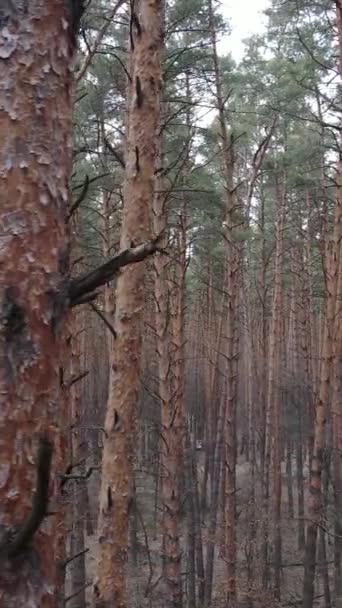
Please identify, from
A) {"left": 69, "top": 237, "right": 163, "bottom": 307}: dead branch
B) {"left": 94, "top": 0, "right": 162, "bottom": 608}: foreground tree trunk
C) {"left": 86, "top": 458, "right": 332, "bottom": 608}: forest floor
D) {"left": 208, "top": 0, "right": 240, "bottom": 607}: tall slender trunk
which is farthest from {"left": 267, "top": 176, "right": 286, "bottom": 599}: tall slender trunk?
{"left": 69, "top": 237, "right": 163, "bottom": 307}: dead branch

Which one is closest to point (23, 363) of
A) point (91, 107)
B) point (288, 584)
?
point (91, 107)

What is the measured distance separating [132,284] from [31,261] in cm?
280

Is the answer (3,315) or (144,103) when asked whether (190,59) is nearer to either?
(144,103)

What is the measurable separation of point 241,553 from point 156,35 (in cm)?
1519

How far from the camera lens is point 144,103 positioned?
4.10 metres

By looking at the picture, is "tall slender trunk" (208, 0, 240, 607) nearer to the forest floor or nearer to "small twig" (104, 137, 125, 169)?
the forest floor

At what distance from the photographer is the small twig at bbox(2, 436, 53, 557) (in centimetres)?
106

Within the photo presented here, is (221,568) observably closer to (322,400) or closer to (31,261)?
(322,400)

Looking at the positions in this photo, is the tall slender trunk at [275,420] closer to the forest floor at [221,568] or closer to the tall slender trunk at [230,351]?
the forest floor at [221,568]

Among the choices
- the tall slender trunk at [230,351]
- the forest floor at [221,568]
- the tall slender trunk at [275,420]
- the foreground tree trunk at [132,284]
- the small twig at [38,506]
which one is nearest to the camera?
the small twig at [38,506]

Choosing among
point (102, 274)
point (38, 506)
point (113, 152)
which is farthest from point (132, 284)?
point (38, 506)

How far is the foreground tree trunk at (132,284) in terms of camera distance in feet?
13.0

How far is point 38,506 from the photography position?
113cm

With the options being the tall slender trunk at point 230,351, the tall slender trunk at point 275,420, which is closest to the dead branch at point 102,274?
the tall slender trunk at point 230,351
